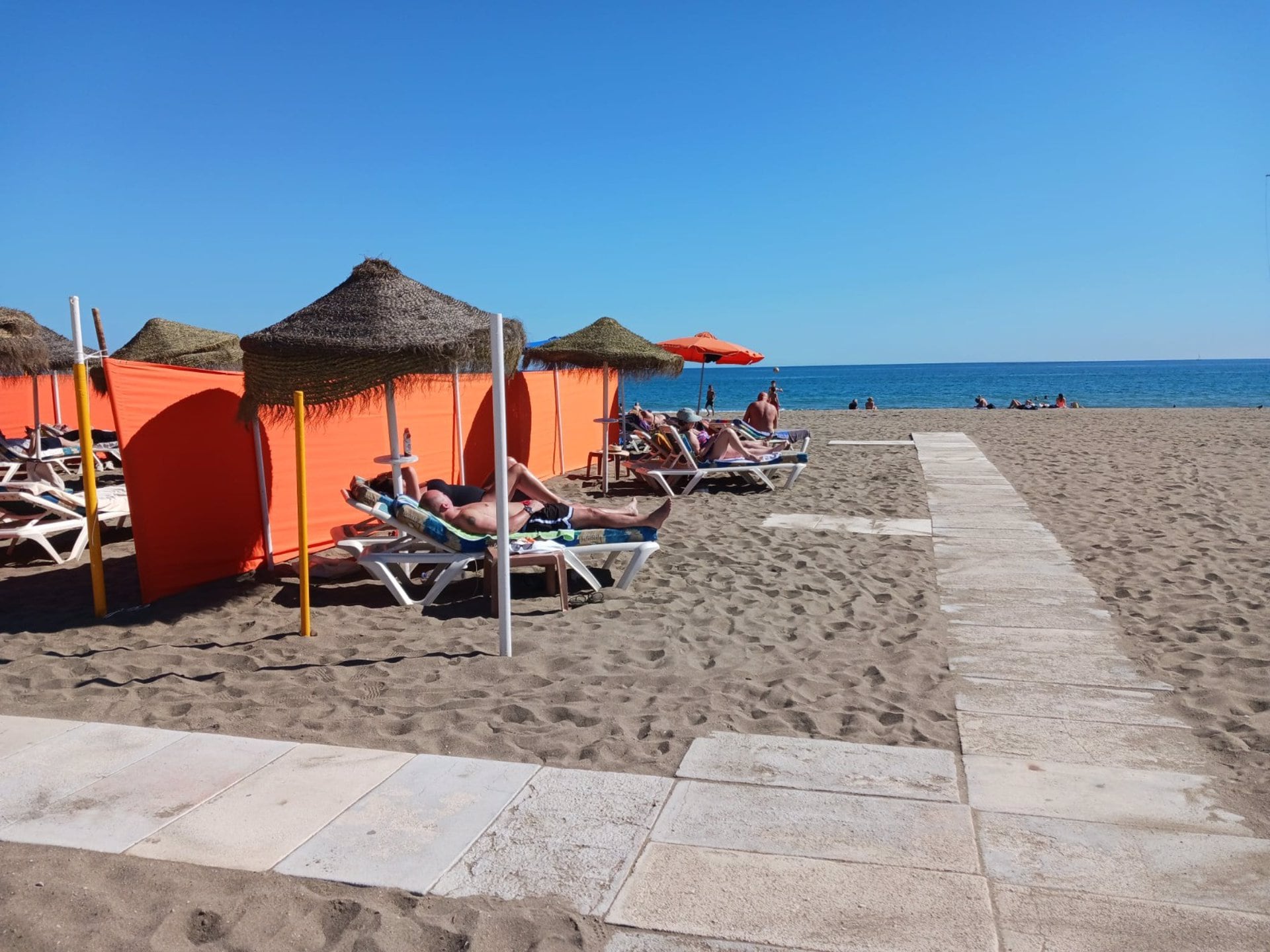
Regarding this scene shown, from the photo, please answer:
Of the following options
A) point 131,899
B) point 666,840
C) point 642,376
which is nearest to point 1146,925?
point 666,840

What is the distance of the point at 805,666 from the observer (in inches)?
199

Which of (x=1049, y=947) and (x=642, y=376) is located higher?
(x=642, y=376)

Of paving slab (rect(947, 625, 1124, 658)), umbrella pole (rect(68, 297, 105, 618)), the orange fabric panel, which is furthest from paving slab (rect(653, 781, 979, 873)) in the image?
the orange fabric panel

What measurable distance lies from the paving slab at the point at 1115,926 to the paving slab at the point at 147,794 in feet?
6.20

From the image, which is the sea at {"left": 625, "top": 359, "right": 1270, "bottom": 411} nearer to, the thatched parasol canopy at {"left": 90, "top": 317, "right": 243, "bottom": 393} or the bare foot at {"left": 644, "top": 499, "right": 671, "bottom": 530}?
the thatched parasol canopy at {"left": 90, "top": 317, "right": 243, "bottom": 393}

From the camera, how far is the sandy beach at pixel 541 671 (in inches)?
107

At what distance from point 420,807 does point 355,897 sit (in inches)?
23.3

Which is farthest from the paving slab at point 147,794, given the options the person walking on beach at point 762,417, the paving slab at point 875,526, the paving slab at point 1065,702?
the person walking on beach at point 762,417

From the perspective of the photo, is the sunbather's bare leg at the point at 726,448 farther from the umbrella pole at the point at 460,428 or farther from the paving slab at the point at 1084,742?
the paving slab at the point at 1084,742

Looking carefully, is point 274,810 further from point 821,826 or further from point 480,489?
point 480,489

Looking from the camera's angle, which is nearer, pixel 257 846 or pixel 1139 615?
pixel 257 846

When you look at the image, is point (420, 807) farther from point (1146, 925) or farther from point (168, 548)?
point (168, 548)

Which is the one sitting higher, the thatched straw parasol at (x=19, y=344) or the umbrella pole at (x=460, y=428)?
the thatched straw parasol at (x=19, y=344)

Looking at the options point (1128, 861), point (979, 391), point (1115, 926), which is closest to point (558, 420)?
point (1128, 861)
